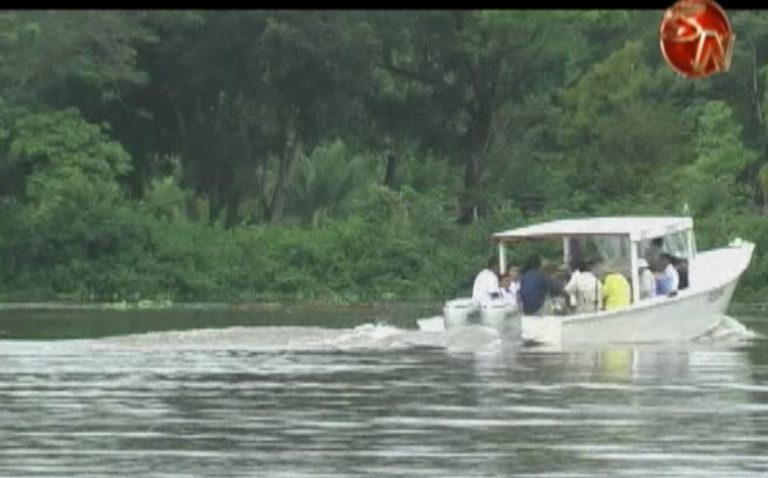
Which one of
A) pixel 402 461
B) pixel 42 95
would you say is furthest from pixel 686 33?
pixel 42 95

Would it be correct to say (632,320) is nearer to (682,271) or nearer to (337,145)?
(682,271)

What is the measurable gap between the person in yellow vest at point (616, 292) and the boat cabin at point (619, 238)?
47 centimetres

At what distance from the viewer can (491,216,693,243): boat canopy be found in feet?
141

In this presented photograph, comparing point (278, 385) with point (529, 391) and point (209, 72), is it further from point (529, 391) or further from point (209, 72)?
point (209, 72)

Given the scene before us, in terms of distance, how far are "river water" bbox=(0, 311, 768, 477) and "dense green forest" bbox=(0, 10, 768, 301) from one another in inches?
928

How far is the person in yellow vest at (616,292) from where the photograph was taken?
41250mm

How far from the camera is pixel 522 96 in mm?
73688

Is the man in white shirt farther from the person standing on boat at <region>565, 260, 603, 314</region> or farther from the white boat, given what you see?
the person standing on boat at <region>565, 260, 603, 314</region>

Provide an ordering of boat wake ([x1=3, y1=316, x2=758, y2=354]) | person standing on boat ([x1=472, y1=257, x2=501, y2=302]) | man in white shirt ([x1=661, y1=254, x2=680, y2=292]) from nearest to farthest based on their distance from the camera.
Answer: boat wake ([x1=3, y1=316, x2=758, y2=354]) → person standing on boat ([x1=472, y1=257, x2=501, y2=302]) → man in white shirt ([x1=661, y1=254, x2=680, y2=292])

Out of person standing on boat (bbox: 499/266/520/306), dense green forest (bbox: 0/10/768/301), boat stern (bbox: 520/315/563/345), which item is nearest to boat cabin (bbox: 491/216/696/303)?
person standing on boat (bbox: 499/266/520/306)

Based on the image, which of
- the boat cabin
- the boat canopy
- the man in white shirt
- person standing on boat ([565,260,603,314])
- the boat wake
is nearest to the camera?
the boat wake

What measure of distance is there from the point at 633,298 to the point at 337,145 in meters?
34.6

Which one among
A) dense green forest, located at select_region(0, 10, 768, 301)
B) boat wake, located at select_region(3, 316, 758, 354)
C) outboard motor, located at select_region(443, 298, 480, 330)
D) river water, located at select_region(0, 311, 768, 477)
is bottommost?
river water, located at select_region(0, 311, 768, 477)

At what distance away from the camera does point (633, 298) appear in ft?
136
